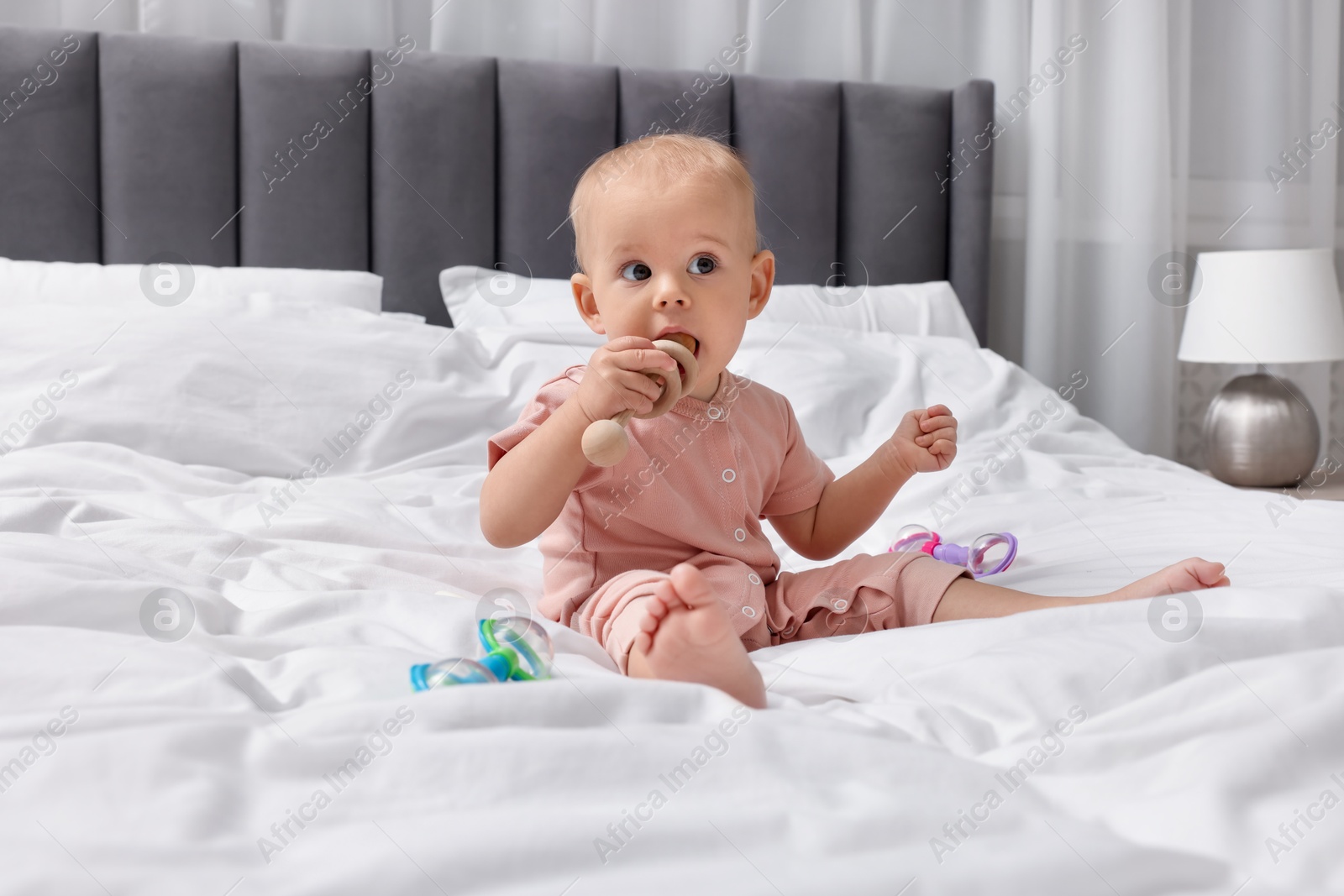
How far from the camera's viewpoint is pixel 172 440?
4.35 feet

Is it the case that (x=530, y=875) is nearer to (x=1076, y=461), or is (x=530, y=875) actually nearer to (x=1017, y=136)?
(x=1076, y=461)

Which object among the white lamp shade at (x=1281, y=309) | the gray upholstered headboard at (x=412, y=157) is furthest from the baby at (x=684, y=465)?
the white lamp shade at (x=1281, y=309)

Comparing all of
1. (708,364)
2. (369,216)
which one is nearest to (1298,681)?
(708,364)

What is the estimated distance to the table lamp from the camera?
6.66ft

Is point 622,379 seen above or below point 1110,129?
below

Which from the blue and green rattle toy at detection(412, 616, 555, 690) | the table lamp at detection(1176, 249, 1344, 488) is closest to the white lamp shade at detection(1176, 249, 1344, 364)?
the table lamp at detection(1176, 249, 1344, 488)

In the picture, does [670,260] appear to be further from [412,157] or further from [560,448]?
[412,157]

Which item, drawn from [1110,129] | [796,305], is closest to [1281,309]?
[1110,129]

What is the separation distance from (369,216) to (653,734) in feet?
5.43

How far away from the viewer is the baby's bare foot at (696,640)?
65cm

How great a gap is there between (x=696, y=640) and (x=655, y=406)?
224 mm

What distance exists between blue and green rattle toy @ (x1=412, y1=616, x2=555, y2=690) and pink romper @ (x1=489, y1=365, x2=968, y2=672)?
18 cm

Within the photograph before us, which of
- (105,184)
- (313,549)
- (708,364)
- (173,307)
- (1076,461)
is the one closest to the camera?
(708,364)

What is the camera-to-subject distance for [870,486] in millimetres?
1023
